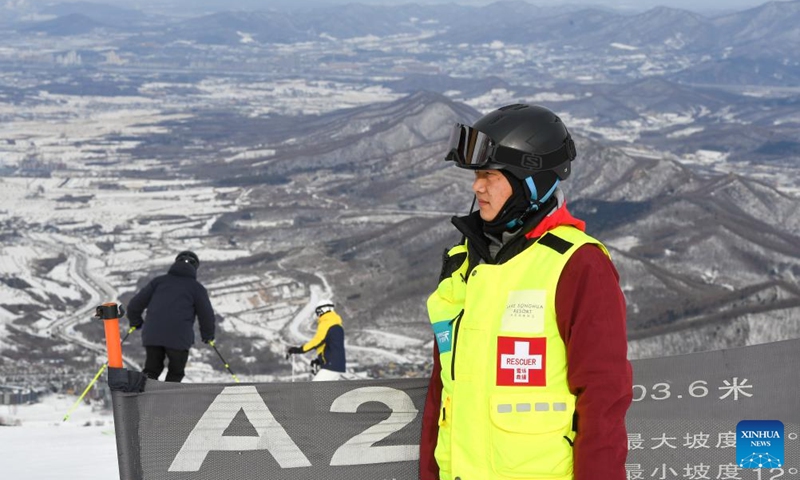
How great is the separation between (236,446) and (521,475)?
2320mm

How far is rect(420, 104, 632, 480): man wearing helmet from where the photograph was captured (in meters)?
3.74

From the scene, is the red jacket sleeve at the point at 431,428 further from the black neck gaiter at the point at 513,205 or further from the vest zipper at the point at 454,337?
the black neck gaiter at the point at 513,205

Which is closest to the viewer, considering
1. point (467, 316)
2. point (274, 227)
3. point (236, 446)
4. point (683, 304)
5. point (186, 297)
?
point (467, 316)

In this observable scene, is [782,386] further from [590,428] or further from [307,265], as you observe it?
[307,265]

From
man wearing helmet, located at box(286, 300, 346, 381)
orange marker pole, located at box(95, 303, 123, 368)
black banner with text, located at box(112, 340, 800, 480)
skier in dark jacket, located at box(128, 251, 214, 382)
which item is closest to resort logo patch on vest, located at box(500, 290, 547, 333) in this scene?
black banner with text, located at box(112, 340, 800, 480)

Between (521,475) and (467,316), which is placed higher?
(467,316)

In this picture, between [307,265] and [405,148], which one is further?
[405,148]

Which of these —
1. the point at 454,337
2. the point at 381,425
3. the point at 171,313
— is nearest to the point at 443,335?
the point at 454,337

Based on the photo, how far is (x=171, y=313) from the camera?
1123cm

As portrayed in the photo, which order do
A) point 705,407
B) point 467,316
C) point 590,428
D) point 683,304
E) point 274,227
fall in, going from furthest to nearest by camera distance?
point 274,227 → point 683,304 → point 705,407 → point 467,316 → point 590,428

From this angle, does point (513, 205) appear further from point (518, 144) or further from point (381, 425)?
point (381, 425)

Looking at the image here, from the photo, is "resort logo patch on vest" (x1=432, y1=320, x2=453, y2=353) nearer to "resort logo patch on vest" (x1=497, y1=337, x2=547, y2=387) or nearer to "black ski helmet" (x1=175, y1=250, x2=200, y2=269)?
"resort logo patch on vest" (x1=497, y1=337, x2=547, y2=387)

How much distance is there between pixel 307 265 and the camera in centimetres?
9194

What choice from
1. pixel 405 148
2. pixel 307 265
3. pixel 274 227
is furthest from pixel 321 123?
pixel 307 265
